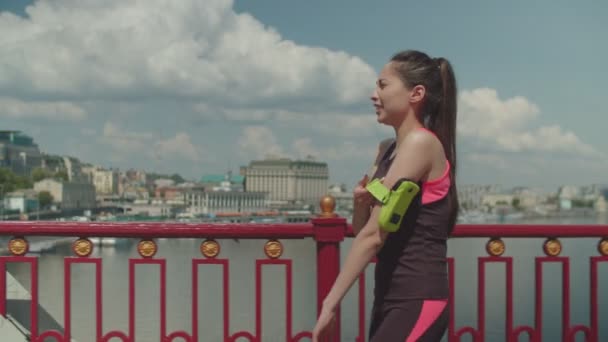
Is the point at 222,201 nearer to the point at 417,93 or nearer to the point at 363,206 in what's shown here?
the point at 363,206

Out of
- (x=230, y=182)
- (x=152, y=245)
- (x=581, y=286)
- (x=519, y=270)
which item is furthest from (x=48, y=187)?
(x=152, y=245)

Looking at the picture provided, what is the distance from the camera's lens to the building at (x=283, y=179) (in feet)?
430

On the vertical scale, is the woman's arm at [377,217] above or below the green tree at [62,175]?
above

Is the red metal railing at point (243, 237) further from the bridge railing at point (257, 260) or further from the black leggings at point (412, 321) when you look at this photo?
the black leggings at point (412, 321)

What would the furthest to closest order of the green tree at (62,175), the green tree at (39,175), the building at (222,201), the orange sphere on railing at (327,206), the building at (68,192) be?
1. the building at (222,201)
2. the green tree at (62,175)
3. the green tree at (39,175)
4. the building at (68,192)
5. the orange sphere on railing at (327,206)

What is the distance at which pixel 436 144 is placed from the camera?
6.71 ft

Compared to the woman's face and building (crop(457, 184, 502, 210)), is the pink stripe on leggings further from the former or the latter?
→ building (crop(457, 184, 502, 210))

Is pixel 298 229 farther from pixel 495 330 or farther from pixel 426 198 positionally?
pixel 495 330

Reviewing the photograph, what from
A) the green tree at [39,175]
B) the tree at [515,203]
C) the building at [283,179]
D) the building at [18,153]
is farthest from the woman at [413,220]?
the tree at [515,203]

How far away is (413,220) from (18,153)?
121096 mm

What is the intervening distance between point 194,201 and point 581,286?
9635 centimetres

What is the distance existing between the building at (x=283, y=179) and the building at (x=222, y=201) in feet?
27.2

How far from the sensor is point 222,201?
117375 mm

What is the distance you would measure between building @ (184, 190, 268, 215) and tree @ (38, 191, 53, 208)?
1039 inches
